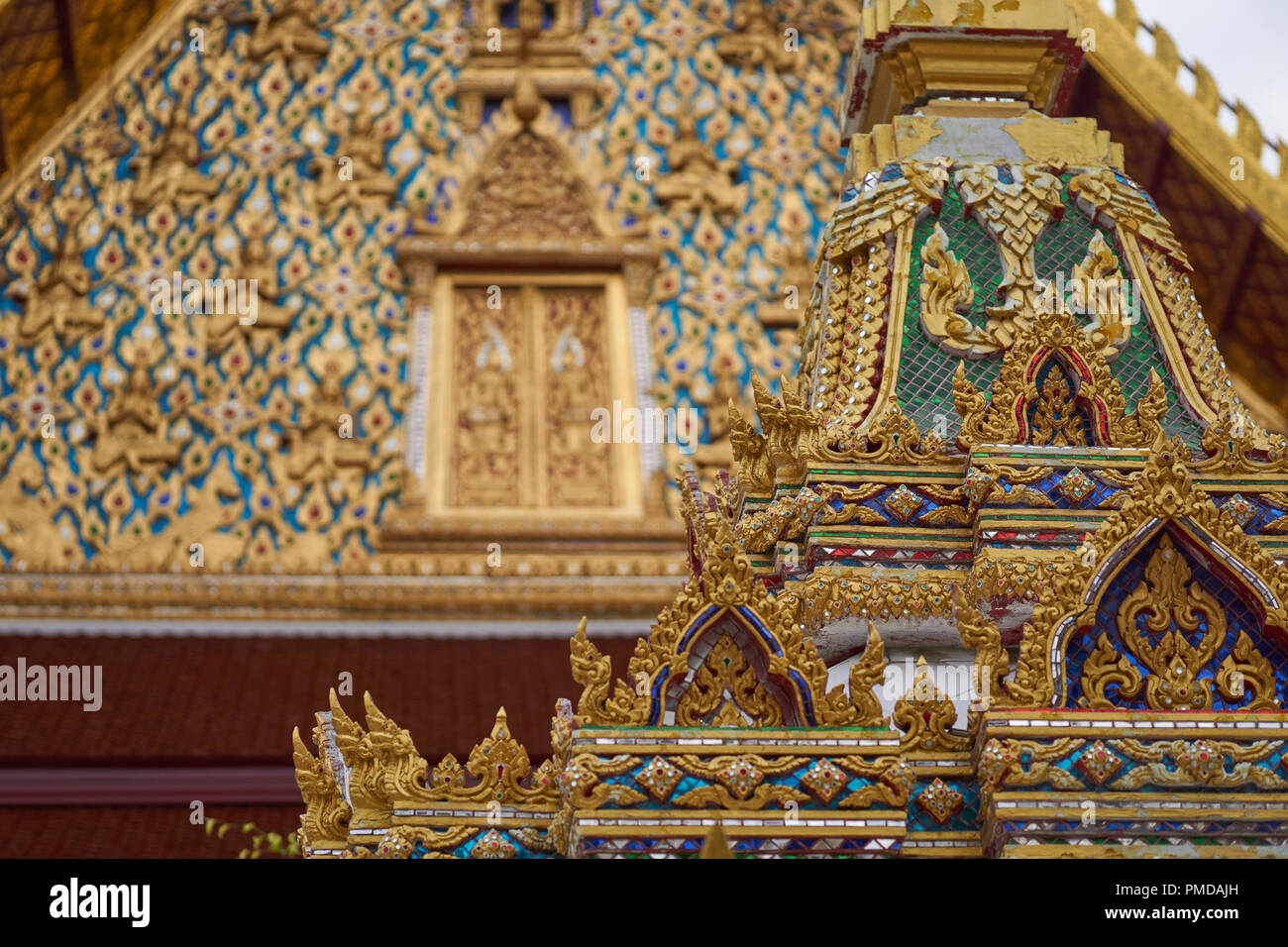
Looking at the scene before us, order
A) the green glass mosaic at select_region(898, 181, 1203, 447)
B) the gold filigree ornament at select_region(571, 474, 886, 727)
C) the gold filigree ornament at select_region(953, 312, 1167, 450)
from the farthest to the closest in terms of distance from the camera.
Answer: the green glass mosaic at select_region(898, 181, 1203, 447) → the gold filigree ornament at select_region(953, 312, 1167, 450) → the gold filigree ornament at select_region(571, 474, 886, 727)

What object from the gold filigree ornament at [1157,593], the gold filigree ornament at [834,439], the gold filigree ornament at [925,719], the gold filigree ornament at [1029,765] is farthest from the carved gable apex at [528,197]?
the gold filigree ornament at [1029,765]

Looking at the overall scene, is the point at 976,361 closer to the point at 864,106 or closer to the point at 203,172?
the point at 864,106

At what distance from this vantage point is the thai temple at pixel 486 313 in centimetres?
579

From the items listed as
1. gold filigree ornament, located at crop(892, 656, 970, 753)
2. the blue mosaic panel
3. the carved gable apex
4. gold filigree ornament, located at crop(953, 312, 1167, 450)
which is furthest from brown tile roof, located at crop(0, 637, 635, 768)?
the blue mosaic panel

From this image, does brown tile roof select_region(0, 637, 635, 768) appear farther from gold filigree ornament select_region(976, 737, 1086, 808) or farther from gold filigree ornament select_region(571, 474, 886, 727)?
gold filigree ornament select_region(976, 737, 1086, 808)

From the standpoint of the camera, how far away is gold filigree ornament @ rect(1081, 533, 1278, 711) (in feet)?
13.3

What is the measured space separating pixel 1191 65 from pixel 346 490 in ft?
17.5

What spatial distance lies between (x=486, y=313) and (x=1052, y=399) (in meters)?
8.34

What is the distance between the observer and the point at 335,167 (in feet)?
44.2

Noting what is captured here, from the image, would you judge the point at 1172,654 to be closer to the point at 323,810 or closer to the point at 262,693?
the point at 323,810

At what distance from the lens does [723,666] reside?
4.14 meters

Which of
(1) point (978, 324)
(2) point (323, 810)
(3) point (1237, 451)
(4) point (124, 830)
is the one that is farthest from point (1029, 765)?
(4) point (124, 830)

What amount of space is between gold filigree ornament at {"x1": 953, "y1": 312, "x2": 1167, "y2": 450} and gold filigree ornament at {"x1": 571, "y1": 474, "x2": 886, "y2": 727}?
1.11 meters

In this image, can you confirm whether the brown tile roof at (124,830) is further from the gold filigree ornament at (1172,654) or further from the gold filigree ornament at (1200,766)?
the gold filigree ornament at (1200,766)
